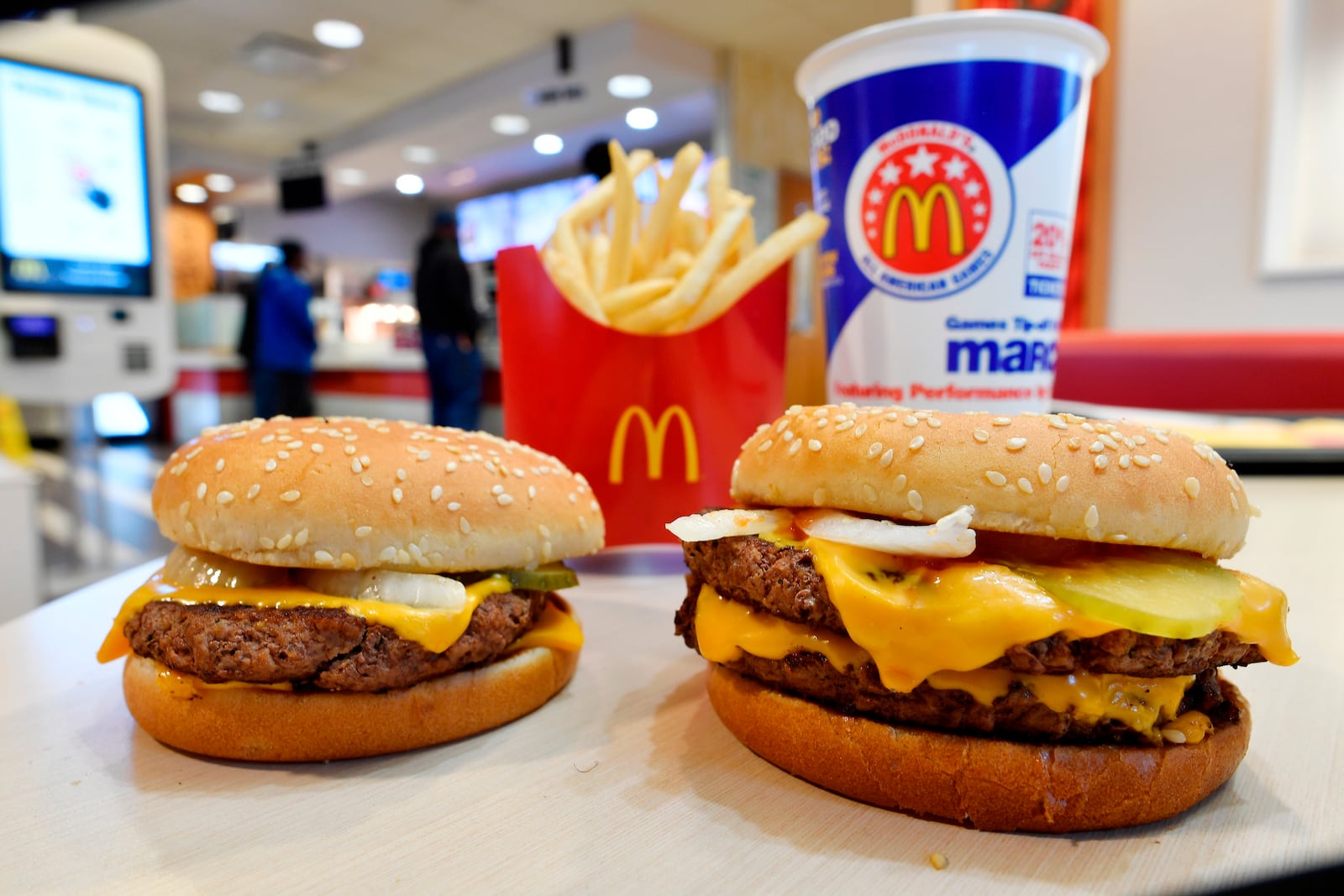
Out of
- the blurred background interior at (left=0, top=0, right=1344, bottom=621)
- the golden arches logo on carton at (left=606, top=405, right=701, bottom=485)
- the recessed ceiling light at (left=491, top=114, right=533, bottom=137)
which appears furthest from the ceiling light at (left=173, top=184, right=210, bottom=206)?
A: the golden arches logo on carton at (left=606, top=405, right=701, bottom=485)

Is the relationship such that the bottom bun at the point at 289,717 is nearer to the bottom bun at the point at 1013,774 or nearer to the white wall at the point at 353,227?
the bottom bun at the point at 1013,774

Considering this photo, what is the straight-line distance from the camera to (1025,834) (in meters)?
0.87

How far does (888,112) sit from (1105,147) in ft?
15.2

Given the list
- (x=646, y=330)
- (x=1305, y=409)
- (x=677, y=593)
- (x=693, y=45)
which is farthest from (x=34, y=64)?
(x=693, y=45)

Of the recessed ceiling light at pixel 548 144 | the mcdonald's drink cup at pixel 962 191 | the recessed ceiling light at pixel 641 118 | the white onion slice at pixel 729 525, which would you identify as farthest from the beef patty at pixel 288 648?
the recessed ceiling light at pixel 548 144

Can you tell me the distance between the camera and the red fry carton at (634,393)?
1.76 metres

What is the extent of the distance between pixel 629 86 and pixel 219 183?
967 cm

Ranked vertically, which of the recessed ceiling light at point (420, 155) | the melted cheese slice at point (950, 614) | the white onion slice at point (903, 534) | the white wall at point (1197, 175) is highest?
the recessed ceiling light at point (420, 155)

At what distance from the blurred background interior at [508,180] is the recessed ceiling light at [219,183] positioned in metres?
0.08

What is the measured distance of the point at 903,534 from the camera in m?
0.92

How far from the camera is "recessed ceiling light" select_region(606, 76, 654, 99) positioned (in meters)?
9.80

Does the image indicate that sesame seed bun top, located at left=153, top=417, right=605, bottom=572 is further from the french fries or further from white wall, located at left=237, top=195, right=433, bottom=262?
white wall, located at left=237, top=195, right=433, bottom=262

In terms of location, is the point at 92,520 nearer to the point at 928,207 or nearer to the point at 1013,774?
the point at 928,207

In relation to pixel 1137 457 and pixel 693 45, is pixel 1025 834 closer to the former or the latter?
pixel 1137 457
